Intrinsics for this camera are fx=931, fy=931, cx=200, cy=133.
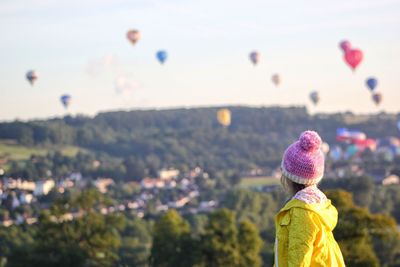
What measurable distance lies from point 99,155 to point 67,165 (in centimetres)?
2242

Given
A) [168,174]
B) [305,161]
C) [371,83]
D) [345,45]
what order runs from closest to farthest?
1. [305,161]
2. [345,45]
3. [371,83]
4. [168,174]

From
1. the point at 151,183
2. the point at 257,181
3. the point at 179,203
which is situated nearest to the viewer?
the point at 179,203

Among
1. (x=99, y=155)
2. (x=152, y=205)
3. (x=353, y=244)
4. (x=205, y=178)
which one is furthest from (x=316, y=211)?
(x=99, y=155)

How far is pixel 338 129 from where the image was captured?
651 feet

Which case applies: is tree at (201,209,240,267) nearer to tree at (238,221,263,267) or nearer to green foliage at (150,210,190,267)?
tree at (238,221,263,267)

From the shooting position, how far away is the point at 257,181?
158875mm

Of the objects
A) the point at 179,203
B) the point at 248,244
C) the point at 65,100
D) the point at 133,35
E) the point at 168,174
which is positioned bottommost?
the point at 179,203

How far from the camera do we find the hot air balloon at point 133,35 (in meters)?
80.8

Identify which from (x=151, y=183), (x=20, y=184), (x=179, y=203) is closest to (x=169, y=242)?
(x=179, y=203)

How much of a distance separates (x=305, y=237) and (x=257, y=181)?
153001 mm

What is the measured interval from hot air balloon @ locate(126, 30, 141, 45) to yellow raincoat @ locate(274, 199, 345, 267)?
245 feet

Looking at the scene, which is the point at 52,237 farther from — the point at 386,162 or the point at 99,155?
the point at 99,155

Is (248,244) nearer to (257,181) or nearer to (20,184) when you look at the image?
(20,184)

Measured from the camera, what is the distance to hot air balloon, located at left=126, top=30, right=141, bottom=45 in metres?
80.8
